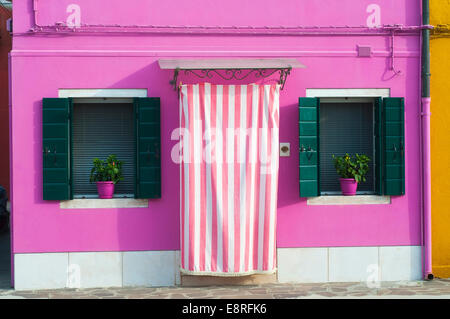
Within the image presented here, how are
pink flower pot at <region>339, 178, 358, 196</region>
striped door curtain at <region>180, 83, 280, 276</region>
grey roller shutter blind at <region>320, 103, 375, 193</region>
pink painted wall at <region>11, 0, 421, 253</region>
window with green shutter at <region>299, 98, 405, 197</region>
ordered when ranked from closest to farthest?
striped door curtain at <region>180, 83, 280, 276</region> → pink painted wall at <region>11, 0, 421, 253</region> → window with green shutter at <region>299, 98, 405, 197</region> → pink flower pot at <region>339, 178, 358, 196</region> → grey roller shutter blind at <region>320, 103, 375, 193</region>

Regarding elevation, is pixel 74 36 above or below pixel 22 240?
above

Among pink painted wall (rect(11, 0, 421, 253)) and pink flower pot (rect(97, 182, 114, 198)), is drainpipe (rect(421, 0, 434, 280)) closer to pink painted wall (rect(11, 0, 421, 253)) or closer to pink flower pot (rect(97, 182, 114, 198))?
pink painted wall (rect(11, 0, 421, 253))

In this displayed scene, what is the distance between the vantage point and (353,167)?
7320 millimetres

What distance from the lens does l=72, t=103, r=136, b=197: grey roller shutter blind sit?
740 centimetres

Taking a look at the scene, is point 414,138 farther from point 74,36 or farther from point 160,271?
point 74,36

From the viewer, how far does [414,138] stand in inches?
294

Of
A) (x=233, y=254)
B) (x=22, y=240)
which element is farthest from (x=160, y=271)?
(x=22, y=240)

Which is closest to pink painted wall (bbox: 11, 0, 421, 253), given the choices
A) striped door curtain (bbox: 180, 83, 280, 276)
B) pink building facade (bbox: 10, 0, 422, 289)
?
pink building facade (bbox: 10, 0, 422, 289)

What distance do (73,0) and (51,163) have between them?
221cm

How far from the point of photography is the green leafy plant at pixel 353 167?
7301 mm

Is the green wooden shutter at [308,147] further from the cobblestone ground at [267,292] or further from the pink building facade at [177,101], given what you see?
the cobblestone ground at [267,292]

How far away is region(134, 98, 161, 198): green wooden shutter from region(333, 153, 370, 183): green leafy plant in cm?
249

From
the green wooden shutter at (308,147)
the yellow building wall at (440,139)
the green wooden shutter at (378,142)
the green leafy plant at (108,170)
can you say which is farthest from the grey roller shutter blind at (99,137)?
the yellow building wall at (440,139)

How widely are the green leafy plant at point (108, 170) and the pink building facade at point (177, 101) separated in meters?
0.33
